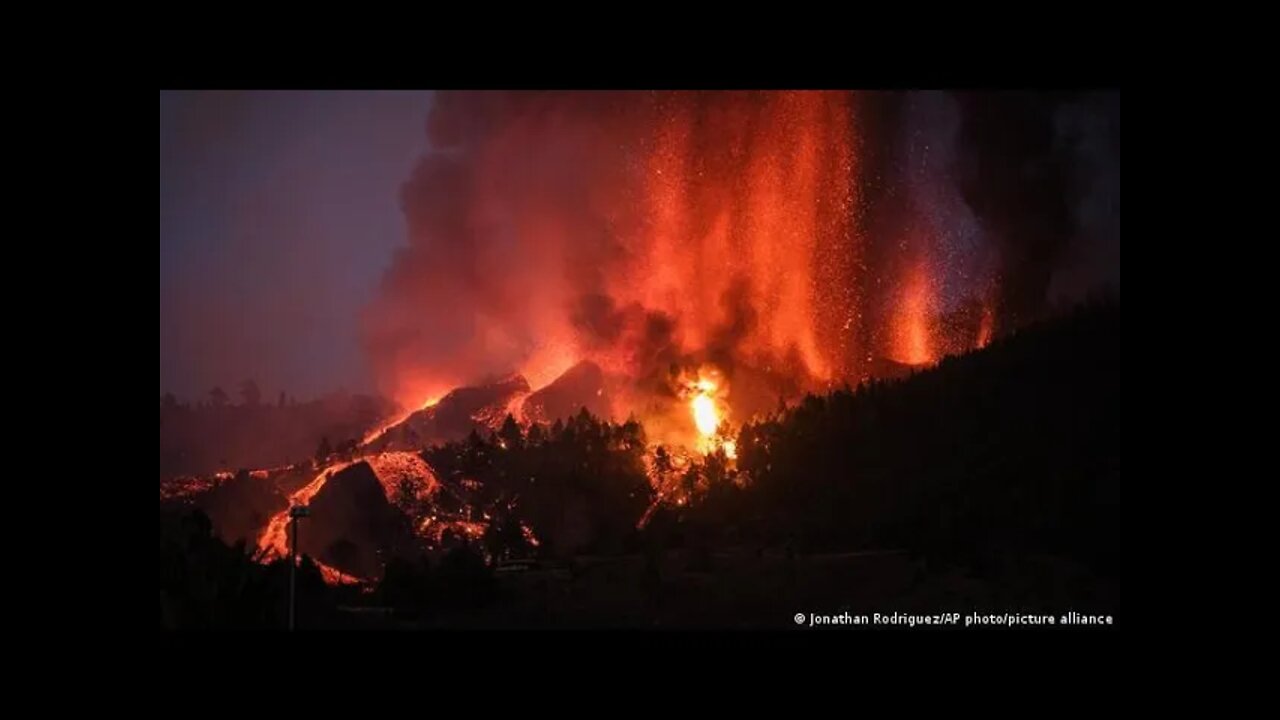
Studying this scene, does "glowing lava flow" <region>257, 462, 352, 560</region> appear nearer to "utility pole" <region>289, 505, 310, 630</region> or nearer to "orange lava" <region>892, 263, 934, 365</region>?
"utility pole" <region>289, 505, 310, 630</region>

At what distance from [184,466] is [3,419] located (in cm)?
111

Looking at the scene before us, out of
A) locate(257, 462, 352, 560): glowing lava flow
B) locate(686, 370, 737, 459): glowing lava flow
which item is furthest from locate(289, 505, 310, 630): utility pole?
locate(686, 370, 737, 459): glowing lava flow

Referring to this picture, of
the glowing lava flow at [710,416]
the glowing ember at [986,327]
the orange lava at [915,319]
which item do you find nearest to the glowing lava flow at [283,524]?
the glowing lava flow at [710,416]

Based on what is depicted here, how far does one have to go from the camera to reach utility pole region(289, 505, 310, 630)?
279 inches

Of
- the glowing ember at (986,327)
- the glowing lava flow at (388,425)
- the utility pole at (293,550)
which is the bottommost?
the utility pole at (293,550)

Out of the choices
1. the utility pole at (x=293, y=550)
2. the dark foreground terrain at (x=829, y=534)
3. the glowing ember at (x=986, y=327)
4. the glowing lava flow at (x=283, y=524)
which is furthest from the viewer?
the glowing ember at (x=986, y=327)

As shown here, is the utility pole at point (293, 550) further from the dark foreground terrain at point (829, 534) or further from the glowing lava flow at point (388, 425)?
the glowing lava flow at point (388, 425)

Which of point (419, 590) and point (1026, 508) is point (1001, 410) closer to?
point (1026, 508)

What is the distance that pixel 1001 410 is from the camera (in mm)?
7609

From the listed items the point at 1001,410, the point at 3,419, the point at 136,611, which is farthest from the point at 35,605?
the point at 1001,410

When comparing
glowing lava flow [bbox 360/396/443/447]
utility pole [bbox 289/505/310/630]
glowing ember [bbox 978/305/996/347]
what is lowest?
utility pole [bbox 289/505/310/630]

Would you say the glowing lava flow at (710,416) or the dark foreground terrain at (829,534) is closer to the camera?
the dark foreground terrain at (829,534)

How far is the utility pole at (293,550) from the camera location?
7.09 metres

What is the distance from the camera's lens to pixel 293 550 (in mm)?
7199
